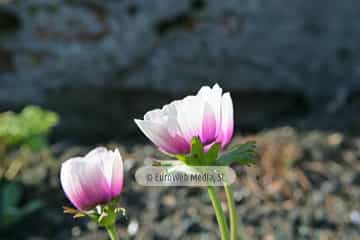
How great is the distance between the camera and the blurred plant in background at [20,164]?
3.03m

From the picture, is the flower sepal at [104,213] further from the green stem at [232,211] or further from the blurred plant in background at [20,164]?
the blurred plant in background at [20,164]

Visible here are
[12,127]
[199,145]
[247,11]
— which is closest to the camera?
[199,145]

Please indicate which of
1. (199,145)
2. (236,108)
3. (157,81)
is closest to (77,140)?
(157,81)

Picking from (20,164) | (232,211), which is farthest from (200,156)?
(20,164)

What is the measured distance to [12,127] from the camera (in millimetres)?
3061

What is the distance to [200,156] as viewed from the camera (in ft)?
5.03

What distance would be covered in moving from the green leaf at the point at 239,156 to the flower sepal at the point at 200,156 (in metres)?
0.02

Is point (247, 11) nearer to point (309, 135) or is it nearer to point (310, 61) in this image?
point (310, 61)

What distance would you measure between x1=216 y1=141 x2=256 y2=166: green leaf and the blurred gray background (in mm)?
2595

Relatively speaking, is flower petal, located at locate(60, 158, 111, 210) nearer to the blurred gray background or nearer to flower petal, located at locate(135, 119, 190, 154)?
flower petal, located at locate(135, 119, 190, 154)

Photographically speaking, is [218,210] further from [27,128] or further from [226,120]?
[27,128]

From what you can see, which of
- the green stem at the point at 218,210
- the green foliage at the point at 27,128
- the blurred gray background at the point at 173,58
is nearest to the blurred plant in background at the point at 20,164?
the green foliage at the point at 27,128

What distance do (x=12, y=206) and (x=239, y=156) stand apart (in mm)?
1724

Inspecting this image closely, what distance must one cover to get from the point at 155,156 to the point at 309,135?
738 millimetres
